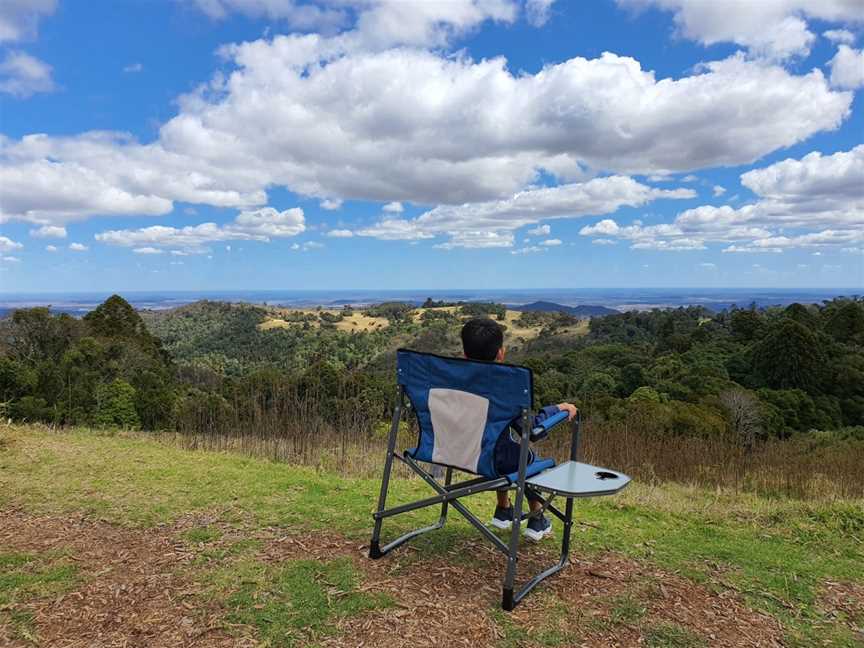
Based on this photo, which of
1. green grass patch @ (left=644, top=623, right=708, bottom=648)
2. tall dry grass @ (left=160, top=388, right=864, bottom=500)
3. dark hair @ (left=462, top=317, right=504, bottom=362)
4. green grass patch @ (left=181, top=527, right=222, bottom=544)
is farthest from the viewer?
tall dry grass @ (left=160, top=388, right=864, bottom=500)

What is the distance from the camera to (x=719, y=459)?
6.46 meters

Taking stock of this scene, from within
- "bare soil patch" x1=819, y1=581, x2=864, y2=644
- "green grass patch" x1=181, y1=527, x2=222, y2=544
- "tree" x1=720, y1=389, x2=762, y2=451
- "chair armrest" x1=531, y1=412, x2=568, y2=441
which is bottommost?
"tree" x1=720, y1=389, x2=762, y2=451

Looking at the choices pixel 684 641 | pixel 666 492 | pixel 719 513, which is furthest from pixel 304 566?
pixel 666 492

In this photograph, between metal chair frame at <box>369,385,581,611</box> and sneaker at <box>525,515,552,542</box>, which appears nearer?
metal chair frame at <box>369,385,581,611</box>

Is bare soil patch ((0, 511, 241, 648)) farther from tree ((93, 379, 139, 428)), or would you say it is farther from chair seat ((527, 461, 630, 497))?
tree ((93, 379, 139, 428))

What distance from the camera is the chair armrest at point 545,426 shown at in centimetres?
272

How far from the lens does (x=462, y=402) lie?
112 inches

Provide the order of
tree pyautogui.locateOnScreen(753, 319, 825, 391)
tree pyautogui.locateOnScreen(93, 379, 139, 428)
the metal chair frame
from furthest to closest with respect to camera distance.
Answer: tree pyautogui.locateOnScreen(753, 319, 825, 391) → tree pyautogui.locateOnScreen(93, 379, 139, 428) → the metal chair frame

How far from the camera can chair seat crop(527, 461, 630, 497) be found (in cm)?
267

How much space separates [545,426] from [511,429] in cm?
18

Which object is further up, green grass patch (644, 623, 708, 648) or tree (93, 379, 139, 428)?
green grass patch (644, 623, 708, 648)

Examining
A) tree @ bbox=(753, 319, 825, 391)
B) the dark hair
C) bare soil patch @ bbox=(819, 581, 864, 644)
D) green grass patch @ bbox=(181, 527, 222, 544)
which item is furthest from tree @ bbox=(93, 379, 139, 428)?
tree @ bbox=(753, 319, 825, 391)

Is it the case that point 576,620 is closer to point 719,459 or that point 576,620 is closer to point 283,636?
point 283,636

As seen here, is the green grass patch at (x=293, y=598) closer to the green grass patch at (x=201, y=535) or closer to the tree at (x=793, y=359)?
the green grass patch at (x=201, y=535)
